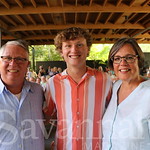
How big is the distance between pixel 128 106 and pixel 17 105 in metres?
0.86

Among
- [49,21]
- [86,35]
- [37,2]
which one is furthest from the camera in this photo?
[49,21]

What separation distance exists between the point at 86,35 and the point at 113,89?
59cm

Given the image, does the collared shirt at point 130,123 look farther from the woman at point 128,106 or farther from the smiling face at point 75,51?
the smiling face at point 75,51

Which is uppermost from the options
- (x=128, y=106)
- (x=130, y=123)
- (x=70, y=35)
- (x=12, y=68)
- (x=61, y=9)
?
(x=61, y=9)

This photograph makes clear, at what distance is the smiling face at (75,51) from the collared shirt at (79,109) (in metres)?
0.14

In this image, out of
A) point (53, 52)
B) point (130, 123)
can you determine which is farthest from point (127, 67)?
point (53, 52)

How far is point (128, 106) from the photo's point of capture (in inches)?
58.3

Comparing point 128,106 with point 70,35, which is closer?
point 128,106

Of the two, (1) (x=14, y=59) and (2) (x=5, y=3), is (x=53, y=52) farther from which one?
(1) (x=14, y=59)

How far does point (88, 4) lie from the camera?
6.24 metres

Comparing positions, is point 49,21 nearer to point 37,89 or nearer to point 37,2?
point 37,2

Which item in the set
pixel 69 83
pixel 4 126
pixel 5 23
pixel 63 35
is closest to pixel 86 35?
pixel 63 35

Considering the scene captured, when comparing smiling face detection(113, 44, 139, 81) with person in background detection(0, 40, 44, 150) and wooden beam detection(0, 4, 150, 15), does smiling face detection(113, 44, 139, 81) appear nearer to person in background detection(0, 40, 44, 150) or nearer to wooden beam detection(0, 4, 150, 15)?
Answer: person in background detection(0, 40, 44, 150)

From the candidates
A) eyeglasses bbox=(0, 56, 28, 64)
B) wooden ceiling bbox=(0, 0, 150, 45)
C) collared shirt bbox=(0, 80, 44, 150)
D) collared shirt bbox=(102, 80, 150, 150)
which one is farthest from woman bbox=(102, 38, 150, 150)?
wooden ceiling bbox=(0, 0, 150, 45)
